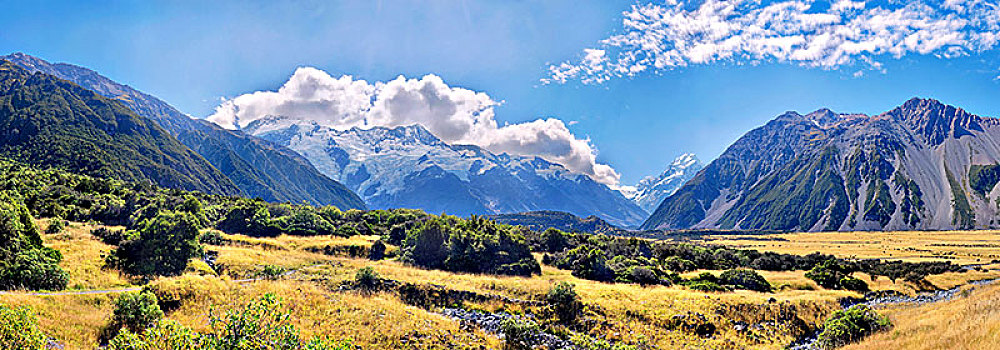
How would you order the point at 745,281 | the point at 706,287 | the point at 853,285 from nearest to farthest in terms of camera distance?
the point at 706,287
the point at 745,281
the point at 853,285

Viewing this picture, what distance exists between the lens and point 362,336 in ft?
77.4

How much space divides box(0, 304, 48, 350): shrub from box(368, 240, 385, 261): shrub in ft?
150

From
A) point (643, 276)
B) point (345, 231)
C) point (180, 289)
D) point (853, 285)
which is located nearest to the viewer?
point (180, 289)

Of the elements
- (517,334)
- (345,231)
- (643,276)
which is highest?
(345,231)

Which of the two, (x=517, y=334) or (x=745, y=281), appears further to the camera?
(x=745, y=281)

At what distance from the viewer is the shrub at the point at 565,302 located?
108ft

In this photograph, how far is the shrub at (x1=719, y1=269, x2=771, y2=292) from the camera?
160 feet

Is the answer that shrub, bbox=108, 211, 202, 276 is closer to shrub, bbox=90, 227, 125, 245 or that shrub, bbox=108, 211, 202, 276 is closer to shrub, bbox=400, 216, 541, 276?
shrub, bbox=90, 227, 125, 245

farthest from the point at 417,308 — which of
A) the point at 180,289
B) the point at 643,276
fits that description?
the point at 643,276

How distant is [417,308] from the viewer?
32.2 m

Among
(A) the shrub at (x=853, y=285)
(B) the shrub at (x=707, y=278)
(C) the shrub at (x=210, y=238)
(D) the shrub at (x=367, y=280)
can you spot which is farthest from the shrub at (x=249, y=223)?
(A) the shrub at (x=853, y=285)

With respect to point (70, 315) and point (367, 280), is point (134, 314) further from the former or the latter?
point (367, 280)

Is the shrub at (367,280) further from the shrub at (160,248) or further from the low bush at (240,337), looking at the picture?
the low bush at (240,337)

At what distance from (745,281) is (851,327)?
22384mm
